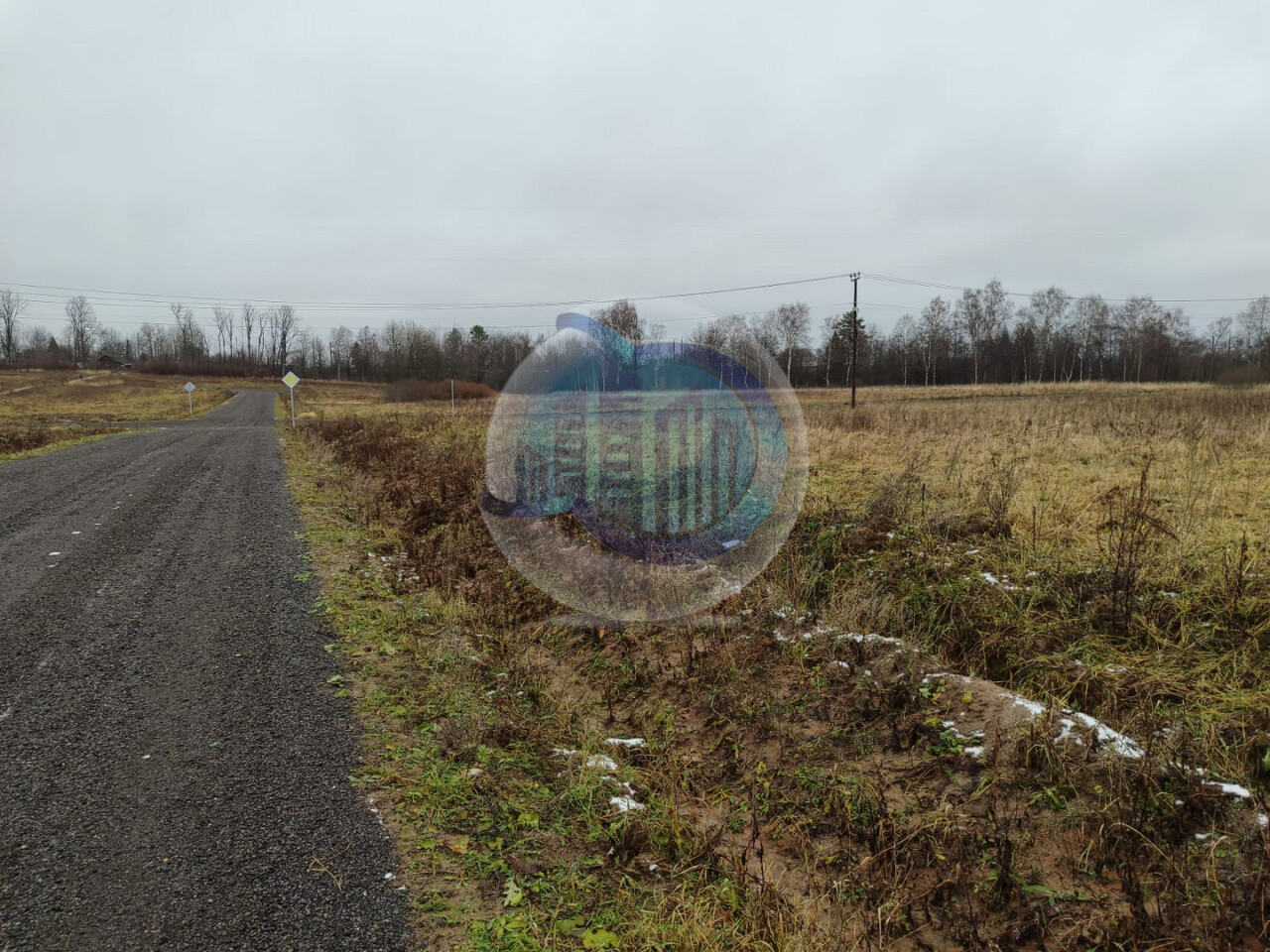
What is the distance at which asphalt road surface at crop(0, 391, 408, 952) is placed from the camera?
268 centimetres

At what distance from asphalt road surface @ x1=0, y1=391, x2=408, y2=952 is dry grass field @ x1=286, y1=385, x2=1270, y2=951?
32cm

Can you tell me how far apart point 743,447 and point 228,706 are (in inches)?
356

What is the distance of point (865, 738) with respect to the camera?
4.28 metres

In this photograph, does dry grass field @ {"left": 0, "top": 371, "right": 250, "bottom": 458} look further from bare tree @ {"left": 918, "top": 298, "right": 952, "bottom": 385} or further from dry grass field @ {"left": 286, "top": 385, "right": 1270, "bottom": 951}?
bare tree @ {"left": 918, "top": 298, "right": 952, "bottom": 385}

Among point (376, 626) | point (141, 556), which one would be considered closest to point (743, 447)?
point (376, 626)

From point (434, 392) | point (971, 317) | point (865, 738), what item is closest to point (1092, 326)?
point (971, 317)

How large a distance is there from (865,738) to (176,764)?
427 centimetres

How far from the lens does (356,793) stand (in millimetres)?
3576

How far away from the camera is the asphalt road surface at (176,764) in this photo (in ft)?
8.80

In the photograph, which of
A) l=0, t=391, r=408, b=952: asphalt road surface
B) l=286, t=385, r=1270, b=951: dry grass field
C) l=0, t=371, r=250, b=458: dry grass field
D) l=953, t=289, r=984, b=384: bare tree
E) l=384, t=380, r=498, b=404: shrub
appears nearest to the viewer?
l=0, t=391, r=408, b=952: asphalt road surface

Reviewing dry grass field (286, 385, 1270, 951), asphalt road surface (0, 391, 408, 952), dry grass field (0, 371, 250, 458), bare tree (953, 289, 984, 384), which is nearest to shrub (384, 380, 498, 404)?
dry grass field (0, 371, 250, 458)

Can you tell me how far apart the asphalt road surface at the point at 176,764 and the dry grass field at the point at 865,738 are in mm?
322

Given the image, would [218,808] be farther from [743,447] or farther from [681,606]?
[743,447]

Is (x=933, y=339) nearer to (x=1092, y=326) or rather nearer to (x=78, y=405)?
(x=1092, y=326)
